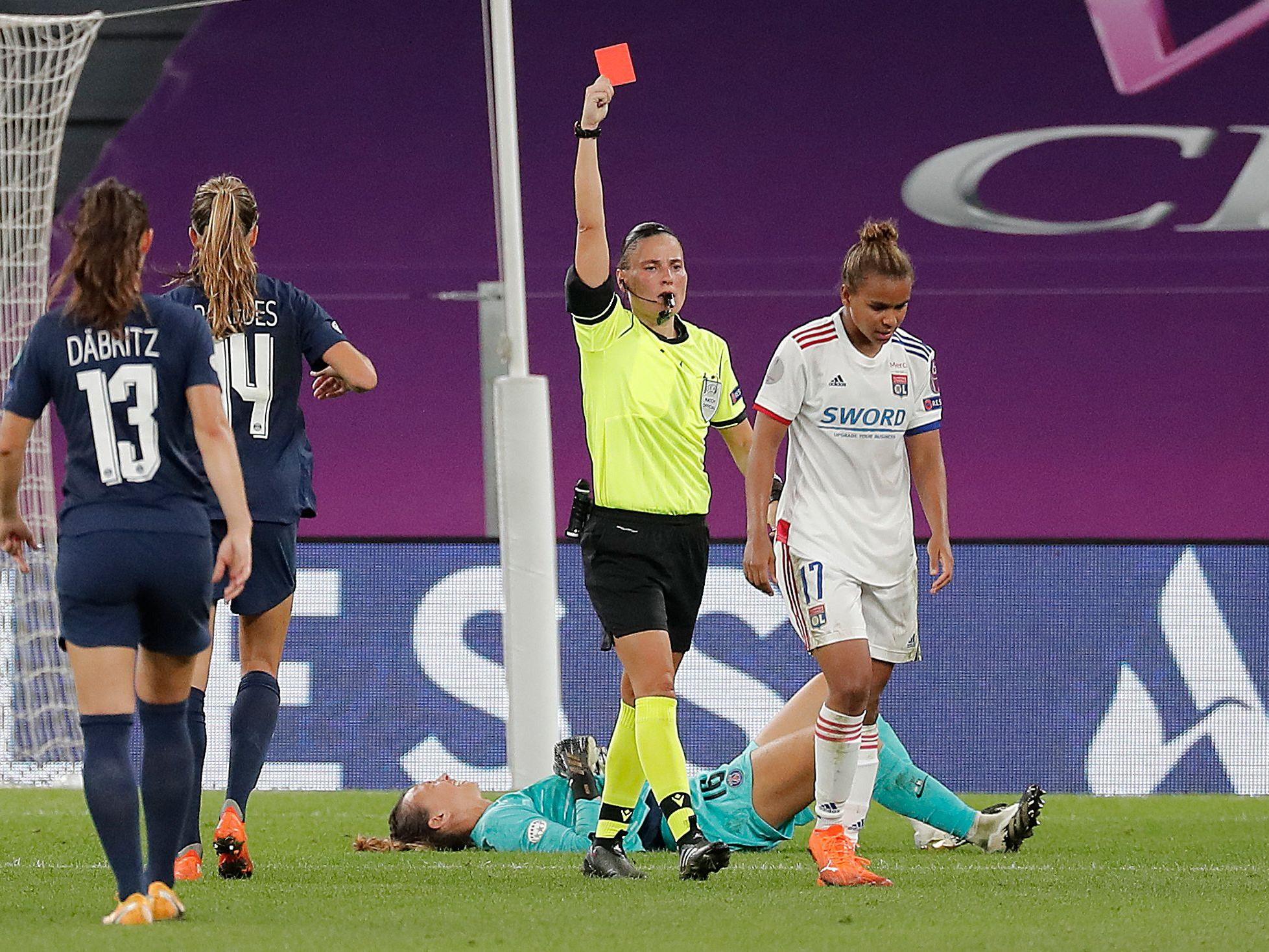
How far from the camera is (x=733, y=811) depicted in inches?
228

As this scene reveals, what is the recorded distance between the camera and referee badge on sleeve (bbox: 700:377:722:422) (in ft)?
17.4

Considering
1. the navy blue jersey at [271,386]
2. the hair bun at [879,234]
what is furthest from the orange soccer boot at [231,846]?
the hair bun at [879,234]

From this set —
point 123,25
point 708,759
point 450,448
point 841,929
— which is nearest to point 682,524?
point 841,929

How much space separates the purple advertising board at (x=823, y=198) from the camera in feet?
45.7

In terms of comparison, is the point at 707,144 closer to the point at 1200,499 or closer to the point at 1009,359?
the point at 1009,359

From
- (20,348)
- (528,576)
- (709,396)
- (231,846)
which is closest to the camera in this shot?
(231,846)

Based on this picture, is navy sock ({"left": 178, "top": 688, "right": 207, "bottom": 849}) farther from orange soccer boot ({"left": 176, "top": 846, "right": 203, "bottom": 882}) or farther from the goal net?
the goal net

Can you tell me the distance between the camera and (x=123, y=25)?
13922 millimetres

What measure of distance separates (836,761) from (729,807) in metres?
0.95

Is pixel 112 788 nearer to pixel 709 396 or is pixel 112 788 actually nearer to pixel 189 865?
pixel 189 865

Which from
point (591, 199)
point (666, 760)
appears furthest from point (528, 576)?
point (591, 199)

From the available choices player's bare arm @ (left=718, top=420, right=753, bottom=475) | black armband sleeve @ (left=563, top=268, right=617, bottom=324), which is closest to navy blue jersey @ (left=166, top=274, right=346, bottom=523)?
black armband sleeve @ (left=563, top=268, right=617, bottom=324)

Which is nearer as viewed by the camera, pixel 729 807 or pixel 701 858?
pixel 701 858

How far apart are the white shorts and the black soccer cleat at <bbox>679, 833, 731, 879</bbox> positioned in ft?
1.83
